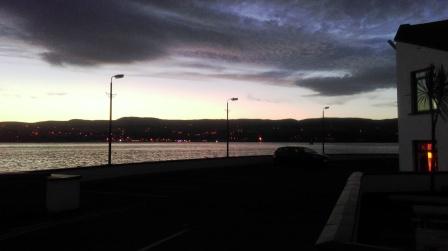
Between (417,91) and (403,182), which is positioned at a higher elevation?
(417,91)

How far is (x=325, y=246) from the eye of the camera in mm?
5070

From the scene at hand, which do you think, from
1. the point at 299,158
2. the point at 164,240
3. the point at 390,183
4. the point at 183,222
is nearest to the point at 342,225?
the point at 164,240

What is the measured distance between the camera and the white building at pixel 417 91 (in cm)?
1997

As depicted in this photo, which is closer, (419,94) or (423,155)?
(419,94)

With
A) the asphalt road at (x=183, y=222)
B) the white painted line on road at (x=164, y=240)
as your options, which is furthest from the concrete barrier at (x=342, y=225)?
the white painted line on road at (x=164, y=240)

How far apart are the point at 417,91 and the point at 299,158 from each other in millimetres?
18388

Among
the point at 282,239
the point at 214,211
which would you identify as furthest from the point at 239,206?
the point at 282,239

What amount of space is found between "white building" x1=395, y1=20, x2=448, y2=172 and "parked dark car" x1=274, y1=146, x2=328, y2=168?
52.5 ft

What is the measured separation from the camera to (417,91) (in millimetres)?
21250

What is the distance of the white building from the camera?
1997 cm

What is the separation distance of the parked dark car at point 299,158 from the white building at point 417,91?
16009mm

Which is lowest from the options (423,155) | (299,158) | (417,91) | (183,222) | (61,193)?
(183,222)

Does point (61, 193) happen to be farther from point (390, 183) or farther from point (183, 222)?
point (390, 183)

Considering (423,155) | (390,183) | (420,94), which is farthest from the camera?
(423,155)
